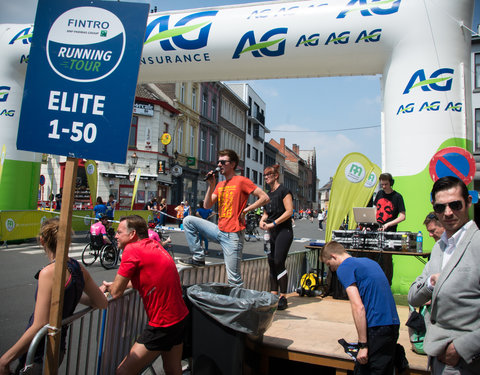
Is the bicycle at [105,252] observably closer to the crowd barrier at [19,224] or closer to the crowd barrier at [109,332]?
the crowd barrier at [19,224]

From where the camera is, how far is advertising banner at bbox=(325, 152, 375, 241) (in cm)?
788

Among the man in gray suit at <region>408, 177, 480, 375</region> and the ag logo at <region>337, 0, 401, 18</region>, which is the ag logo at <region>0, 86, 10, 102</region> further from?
the man in gray suit at <region>408, 177, 480, 375</region>

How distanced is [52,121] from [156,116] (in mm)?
27022

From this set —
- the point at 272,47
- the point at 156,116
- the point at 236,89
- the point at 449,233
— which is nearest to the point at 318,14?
the point at 272,47

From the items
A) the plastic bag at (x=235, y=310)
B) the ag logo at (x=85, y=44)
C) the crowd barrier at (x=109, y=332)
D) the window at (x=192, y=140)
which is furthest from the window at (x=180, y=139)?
the ag logo at (x=85, y=44)

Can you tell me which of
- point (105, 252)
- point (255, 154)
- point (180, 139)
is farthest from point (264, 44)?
point (255, 154)

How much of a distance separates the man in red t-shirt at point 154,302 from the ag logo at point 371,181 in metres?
5.77

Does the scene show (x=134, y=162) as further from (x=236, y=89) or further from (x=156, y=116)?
(x=236, y=89)

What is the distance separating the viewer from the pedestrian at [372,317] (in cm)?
270

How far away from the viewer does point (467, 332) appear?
1932 millimetres

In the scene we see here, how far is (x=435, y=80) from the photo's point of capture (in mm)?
6531

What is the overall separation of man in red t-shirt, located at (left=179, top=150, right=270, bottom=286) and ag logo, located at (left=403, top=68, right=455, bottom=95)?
404cm

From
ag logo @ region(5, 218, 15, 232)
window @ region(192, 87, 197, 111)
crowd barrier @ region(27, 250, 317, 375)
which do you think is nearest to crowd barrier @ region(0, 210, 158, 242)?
ag logo @ region(5, 218, 15, 232)

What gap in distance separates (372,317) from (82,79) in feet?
7.92
